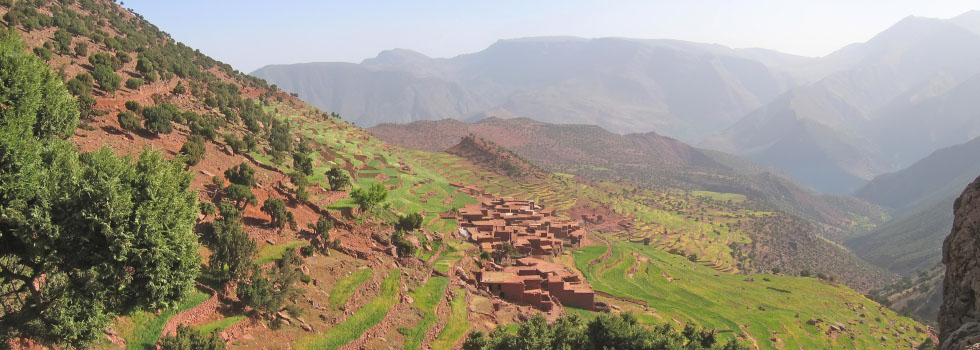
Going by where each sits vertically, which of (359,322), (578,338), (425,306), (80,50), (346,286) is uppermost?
(80,50)

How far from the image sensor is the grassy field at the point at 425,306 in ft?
81.3

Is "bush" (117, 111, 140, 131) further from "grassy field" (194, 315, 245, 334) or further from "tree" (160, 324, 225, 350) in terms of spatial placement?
"tree" (160, 324, 225, 350)

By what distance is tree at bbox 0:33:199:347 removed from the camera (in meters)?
13.2

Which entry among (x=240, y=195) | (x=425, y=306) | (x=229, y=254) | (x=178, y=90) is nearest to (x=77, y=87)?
(x=240, y=195)

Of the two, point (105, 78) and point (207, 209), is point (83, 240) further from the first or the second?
point (105, 78)

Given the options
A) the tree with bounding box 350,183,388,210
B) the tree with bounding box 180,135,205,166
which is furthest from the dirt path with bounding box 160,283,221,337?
the tree with bounding box 350,183,388,210

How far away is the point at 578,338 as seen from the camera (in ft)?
82.6

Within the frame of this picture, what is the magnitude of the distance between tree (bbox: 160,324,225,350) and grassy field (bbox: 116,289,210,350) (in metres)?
0.55

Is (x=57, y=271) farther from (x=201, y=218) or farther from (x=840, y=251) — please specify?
(x=840, y=251)

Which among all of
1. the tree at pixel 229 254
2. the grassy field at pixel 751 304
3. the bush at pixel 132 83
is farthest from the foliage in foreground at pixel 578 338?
the bush at pixel 132 83

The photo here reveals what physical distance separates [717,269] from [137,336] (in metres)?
78.2

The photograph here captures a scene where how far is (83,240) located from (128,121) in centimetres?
2072

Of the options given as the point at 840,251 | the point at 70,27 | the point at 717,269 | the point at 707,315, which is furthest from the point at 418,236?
the point at 840,251

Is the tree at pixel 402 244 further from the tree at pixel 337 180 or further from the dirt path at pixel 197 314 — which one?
the dirt path at pixel 197 314
